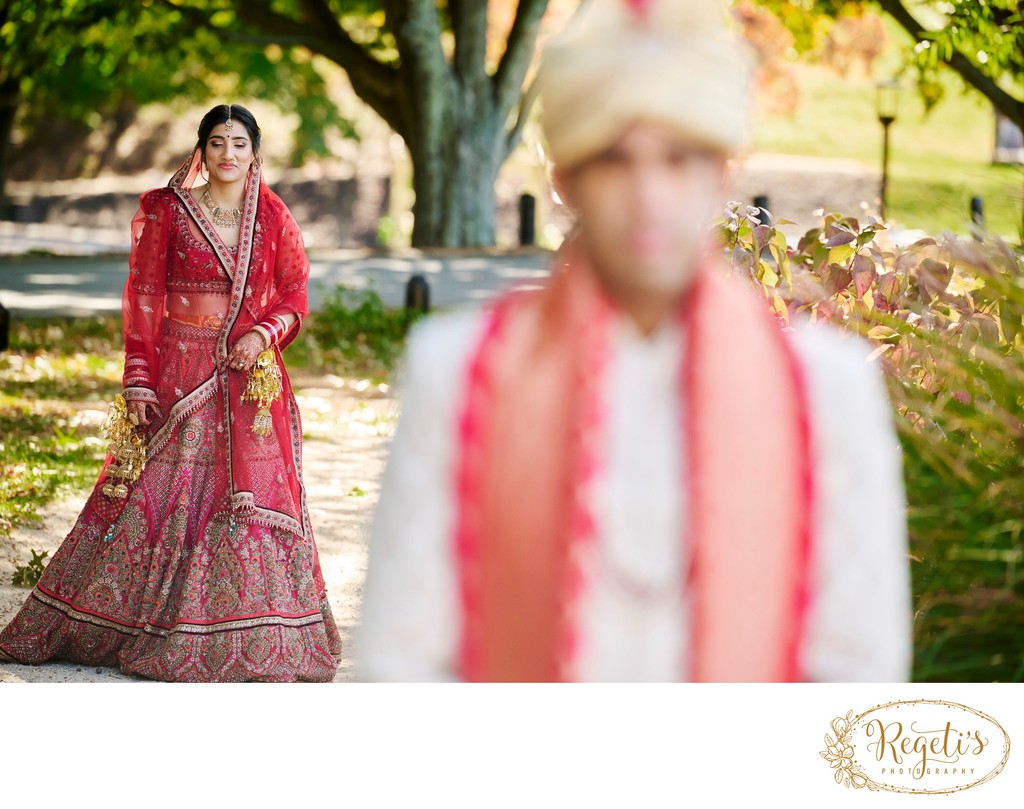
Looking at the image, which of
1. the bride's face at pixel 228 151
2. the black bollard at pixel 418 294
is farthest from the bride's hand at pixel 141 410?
the black bollard at pixel 418 294

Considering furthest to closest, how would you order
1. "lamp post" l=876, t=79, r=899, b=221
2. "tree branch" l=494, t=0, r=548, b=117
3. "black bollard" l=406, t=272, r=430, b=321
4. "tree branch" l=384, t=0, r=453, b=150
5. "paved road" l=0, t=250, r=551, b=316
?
"tree branch" l=494, t=0, r=548, b=117 → "tree branch" l=384, t=0, r=453, b=150 → "lamp post" l=876, t=79, r=899, b=221 → "paved road" l=0, t=250, r=551, b=316 → "black bollard" l=406, t=272, r=430, b=321

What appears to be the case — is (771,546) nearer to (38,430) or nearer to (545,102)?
(545,102)

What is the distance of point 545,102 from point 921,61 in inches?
244

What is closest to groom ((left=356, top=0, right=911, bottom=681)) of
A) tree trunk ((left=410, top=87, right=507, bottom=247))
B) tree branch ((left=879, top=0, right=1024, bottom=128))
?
tree branch ((left=879, top=0, right=1024, bottom=128))

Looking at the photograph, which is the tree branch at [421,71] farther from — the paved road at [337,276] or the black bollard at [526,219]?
the black bollard at [526,219]

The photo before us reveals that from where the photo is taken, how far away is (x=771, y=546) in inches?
73.4

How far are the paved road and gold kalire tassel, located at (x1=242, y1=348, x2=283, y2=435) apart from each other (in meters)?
7.29

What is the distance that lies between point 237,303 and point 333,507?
270cm

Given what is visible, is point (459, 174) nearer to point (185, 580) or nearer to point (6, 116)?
point (6, 116)

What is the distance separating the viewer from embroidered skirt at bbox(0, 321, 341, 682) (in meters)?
4.34

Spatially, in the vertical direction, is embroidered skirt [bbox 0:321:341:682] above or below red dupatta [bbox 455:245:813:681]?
below
